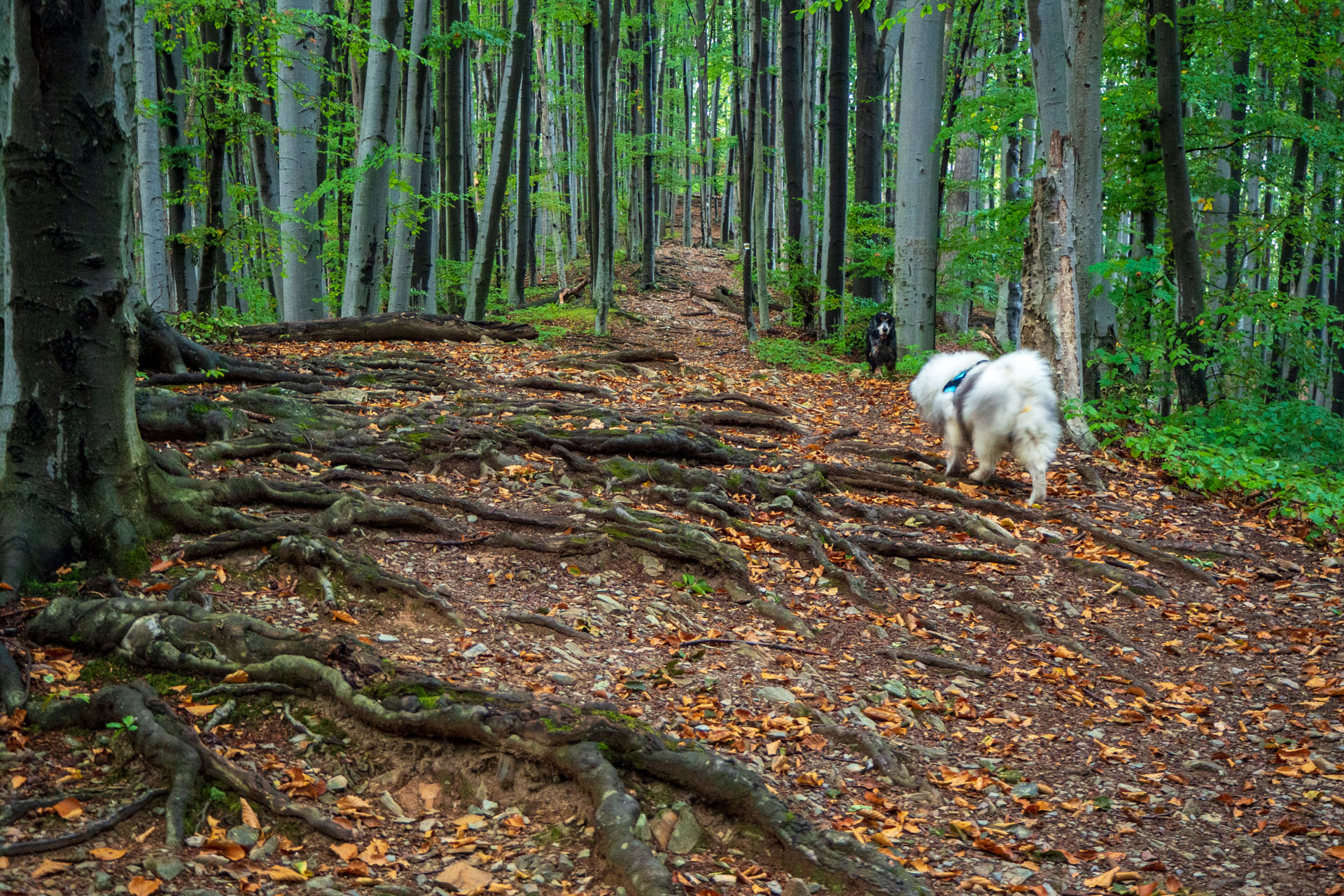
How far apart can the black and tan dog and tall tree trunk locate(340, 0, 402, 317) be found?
24.7 ft

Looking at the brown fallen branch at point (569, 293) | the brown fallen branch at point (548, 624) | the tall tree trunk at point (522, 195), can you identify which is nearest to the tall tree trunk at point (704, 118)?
the tall tree trunk at point (522, 195)

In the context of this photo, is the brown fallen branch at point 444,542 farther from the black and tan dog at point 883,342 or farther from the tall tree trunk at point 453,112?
the tall tree trunk at point 453,112

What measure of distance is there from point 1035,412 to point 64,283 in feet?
22.6

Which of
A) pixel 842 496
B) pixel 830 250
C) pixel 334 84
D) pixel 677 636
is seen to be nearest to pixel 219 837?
pixel 677 636

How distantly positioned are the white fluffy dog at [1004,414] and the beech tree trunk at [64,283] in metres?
6.41

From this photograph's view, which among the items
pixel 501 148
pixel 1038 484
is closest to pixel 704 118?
pixel 501 148

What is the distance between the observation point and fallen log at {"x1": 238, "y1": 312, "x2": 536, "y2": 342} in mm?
11398

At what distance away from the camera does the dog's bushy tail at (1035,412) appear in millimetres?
7309

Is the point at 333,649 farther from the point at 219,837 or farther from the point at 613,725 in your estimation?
the point at 613,725

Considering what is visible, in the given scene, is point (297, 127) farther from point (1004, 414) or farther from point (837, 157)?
point (1004, 414)

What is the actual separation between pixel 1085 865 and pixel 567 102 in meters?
24.4

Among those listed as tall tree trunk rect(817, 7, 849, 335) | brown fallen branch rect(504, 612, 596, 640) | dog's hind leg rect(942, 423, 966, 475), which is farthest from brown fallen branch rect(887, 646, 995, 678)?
tall tree trunk rect(817, 7, 849, 335)

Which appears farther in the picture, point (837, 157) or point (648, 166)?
point (648, 166)

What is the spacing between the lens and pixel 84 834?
8.70ft
